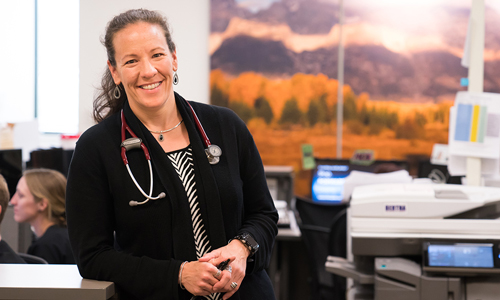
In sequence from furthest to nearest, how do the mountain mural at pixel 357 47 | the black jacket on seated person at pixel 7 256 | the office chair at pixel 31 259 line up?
the mountain mural at pixel 357 47, the office chair at pixel 31 259, the black jacket on seated person at pixel 7 256

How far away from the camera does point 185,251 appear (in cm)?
117

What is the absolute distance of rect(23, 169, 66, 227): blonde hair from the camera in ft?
8.46

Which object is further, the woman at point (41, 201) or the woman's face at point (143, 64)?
the woman at point (41, 201)

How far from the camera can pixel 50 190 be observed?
264cm

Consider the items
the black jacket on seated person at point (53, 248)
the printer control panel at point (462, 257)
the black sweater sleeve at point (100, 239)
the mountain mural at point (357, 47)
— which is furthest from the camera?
the mountain mural at point (357, 47)

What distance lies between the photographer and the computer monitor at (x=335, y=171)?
3715 millimetres

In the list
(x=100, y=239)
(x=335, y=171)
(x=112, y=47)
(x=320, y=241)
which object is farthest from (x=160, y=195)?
(x=335, y=171)

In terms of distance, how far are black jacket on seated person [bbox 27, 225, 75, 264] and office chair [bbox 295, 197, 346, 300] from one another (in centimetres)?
144

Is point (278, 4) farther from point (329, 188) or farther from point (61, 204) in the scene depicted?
point (61, 204)

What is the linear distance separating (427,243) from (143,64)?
1108 mm

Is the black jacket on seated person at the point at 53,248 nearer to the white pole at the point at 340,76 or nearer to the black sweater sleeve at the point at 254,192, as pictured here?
the black sweater sleeve at the point at 254,192

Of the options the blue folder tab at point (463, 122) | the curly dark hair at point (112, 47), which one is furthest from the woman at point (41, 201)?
the blue folder tab at point (463, 122)

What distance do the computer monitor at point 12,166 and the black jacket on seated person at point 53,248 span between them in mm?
757

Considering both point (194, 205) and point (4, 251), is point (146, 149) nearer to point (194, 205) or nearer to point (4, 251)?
point (194, 205)
